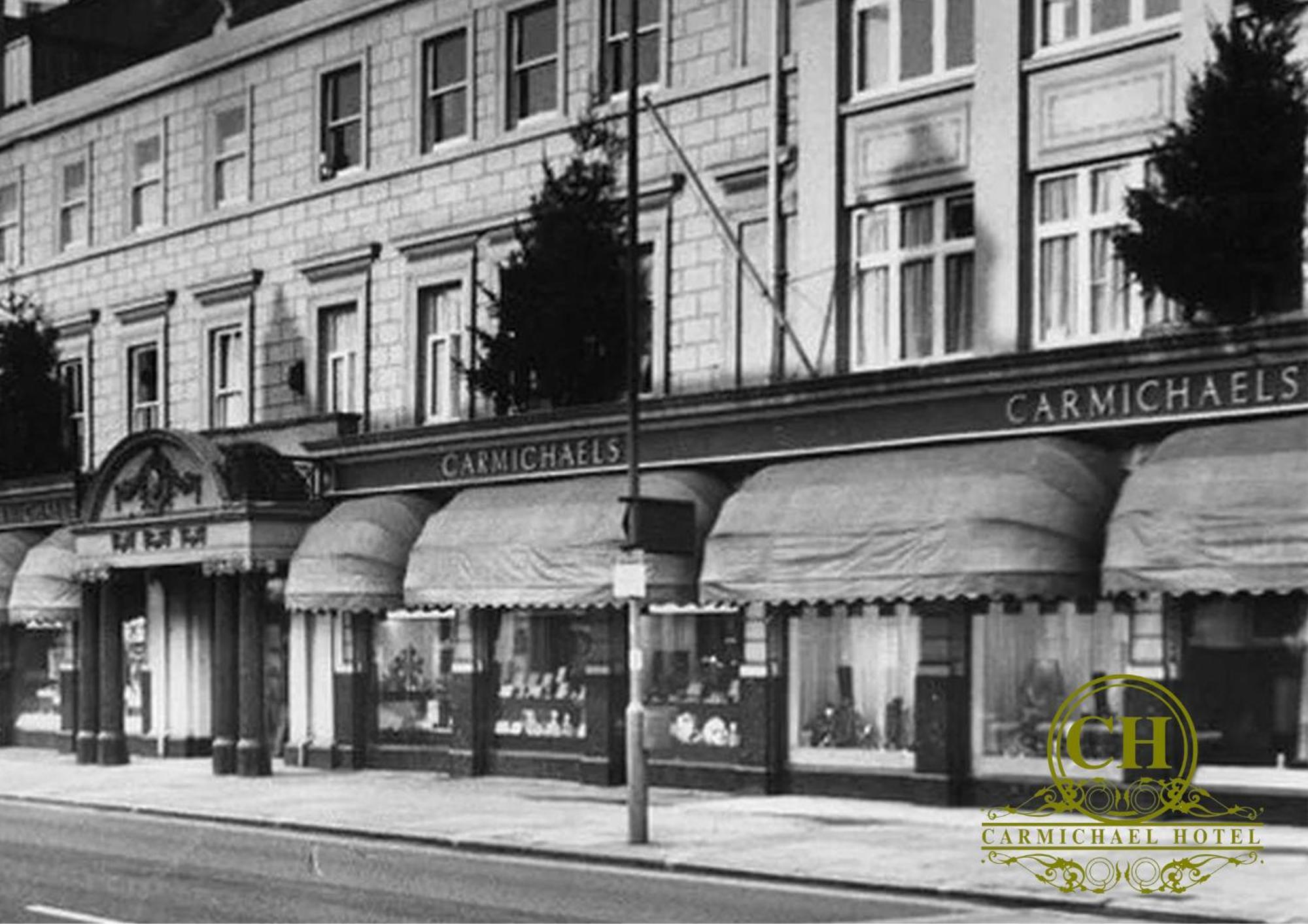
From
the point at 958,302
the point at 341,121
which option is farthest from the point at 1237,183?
the point at 341,121

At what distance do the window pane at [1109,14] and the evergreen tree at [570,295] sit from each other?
7.07m

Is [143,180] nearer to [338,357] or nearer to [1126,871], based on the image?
[338,357]

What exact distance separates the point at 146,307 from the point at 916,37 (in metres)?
17.1

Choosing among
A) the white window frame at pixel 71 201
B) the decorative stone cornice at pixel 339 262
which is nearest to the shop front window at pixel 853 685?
the decorative stone cornice at pixel 339 262

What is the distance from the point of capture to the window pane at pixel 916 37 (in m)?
26.0

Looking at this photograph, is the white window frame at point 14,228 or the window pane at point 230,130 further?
the white window frame at point 14,228

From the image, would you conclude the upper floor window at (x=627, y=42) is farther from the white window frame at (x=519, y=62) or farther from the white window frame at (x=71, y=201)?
the white window frame at (x=71, y=201)

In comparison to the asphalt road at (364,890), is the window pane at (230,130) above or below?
above

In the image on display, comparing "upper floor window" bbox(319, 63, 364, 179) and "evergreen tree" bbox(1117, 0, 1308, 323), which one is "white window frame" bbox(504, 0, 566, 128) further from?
"evergreen tree" bbox(1117, 0, 1308, 323)

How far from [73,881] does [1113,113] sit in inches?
523

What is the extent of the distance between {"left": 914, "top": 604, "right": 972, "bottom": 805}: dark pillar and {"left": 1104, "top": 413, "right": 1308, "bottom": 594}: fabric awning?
3.03 metres

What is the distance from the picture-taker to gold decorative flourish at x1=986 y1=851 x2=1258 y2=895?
1727cm

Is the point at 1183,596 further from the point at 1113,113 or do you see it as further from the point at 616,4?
the point at 616,4

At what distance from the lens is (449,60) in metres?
32.8
